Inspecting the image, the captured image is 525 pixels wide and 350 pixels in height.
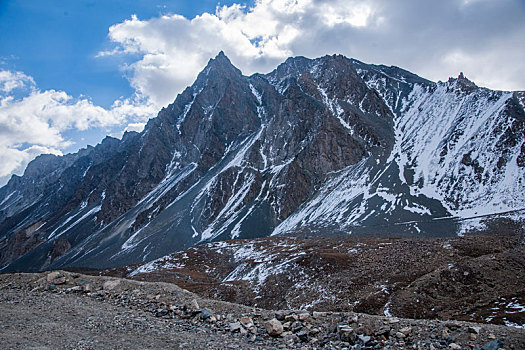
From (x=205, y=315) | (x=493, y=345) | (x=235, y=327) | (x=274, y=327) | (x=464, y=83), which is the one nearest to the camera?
(x=493, y=345)

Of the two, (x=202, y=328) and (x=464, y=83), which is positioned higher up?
(x=464, y=83)

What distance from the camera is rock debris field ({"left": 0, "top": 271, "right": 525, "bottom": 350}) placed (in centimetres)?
1122

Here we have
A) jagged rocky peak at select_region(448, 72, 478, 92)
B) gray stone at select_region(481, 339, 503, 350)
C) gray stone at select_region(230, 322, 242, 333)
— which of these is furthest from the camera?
jagged rocky peak at select_region(448, 72, 478, 92)

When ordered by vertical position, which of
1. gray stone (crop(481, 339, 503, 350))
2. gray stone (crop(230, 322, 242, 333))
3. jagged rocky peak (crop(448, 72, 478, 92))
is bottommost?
gray stone (crop(230, 322, 242, 333))


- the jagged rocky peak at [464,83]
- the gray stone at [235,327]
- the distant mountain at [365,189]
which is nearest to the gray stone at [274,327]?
the gray stone at [235,327]

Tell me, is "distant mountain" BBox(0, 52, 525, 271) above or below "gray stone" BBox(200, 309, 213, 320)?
above

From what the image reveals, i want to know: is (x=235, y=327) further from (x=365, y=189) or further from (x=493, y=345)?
(x=365, y=189)

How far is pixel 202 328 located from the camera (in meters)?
13.6

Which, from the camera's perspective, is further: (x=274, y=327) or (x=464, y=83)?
(x=464, y=83)

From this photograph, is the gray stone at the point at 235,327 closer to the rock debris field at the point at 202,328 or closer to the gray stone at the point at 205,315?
the rock debris field at the point at 202,328

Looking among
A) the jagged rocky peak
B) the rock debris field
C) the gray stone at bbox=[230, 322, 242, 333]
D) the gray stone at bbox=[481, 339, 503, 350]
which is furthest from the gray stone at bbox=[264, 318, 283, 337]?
the jagged rocky peak

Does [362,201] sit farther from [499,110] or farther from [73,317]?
[73,317]

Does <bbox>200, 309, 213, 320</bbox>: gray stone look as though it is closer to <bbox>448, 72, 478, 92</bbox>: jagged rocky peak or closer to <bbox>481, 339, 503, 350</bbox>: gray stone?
<bbox>481, 339, 503, 350</bbox>: gray stone

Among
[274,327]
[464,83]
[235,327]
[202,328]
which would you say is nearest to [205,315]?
[202,328]
